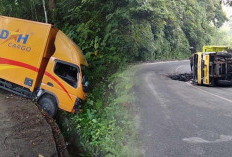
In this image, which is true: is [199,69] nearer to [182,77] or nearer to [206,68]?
[206,68]

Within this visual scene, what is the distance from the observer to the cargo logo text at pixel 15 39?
37.7ft

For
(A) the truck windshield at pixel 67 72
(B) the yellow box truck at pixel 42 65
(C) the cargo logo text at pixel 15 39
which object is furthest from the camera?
(C) the cargo logo text at pixel 15 39

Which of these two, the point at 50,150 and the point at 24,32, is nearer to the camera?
the point at 50,150

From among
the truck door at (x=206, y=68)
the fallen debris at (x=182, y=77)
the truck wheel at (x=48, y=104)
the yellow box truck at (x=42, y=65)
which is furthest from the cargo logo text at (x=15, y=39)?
the fallen debris at (x=182, y=77)

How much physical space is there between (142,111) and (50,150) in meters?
3.05

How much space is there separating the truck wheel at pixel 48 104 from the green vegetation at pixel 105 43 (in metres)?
0.71

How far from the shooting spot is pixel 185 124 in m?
7.51

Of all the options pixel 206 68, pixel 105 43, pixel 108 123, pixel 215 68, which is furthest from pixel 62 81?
pixel 215 68

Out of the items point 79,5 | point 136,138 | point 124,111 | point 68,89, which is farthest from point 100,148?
point 79,5

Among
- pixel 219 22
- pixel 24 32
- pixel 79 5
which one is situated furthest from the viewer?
pixel 219 22

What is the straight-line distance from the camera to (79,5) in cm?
1719

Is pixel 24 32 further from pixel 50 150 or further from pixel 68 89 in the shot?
pixel 50 150

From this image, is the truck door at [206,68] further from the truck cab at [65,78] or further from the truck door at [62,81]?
the truck door at [62,81]

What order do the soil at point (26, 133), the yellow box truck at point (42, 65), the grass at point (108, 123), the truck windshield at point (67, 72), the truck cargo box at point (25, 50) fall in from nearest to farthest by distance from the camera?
the grass at point (108, 123), the soil at point (26, 133), the yellow box truck at point (42, 65), the truck windshield at point (67, 72), the truck cargo box at point (25, 50)
